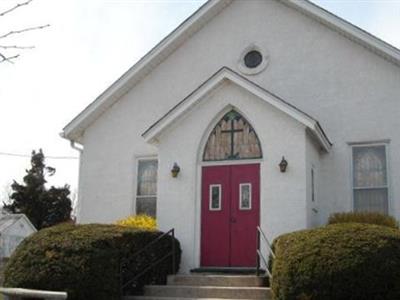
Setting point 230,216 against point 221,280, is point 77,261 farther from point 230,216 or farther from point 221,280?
point 230,216

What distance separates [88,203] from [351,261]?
9309mm

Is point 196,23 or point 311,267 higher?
point 196,23

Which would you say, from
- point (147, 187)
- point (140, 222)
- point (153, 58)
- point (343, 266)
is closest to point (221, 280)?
point (343, 266)

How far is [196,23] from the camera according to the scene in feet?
55.6

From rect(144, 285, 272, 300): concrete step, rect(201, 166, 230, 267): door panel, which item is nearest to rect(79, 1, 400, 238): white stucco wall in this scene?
rect(201, 166, 230, 267): door panel

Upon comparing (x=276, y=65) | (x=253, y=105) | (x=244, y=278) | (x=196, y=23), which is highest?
(x=196, y=23)

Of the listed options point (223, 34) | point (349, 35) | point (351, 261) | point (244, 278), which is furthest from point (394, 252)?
point (223, 34)

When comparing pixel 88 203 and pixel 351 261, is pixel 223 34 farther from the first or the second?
pixel 351 261

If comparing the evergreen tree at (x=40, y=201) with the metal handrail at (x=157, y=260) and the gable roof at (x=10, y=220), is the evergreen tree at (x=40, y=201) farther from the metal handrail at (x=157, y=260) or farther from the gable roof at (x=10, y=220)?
the metal handrail at (x=157, y=260)

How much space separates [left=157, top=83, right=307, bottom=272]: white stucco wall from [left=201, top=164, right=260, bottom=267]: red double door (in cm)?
21

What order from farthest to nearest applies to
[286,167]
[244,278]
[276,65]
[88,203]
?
[88,203]
[276,65]
[286,167]
[244,278]

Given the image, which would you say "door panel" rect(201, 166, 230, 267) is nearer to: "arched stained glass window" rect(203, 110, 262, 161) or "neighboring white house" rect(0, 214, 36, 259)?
"arched stained glass window" rect(203, 110, 262, 161)

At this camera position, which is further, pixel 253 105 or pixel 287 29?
pixel 287 29

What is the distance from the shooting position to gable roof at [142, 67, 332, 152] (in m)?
13.6
